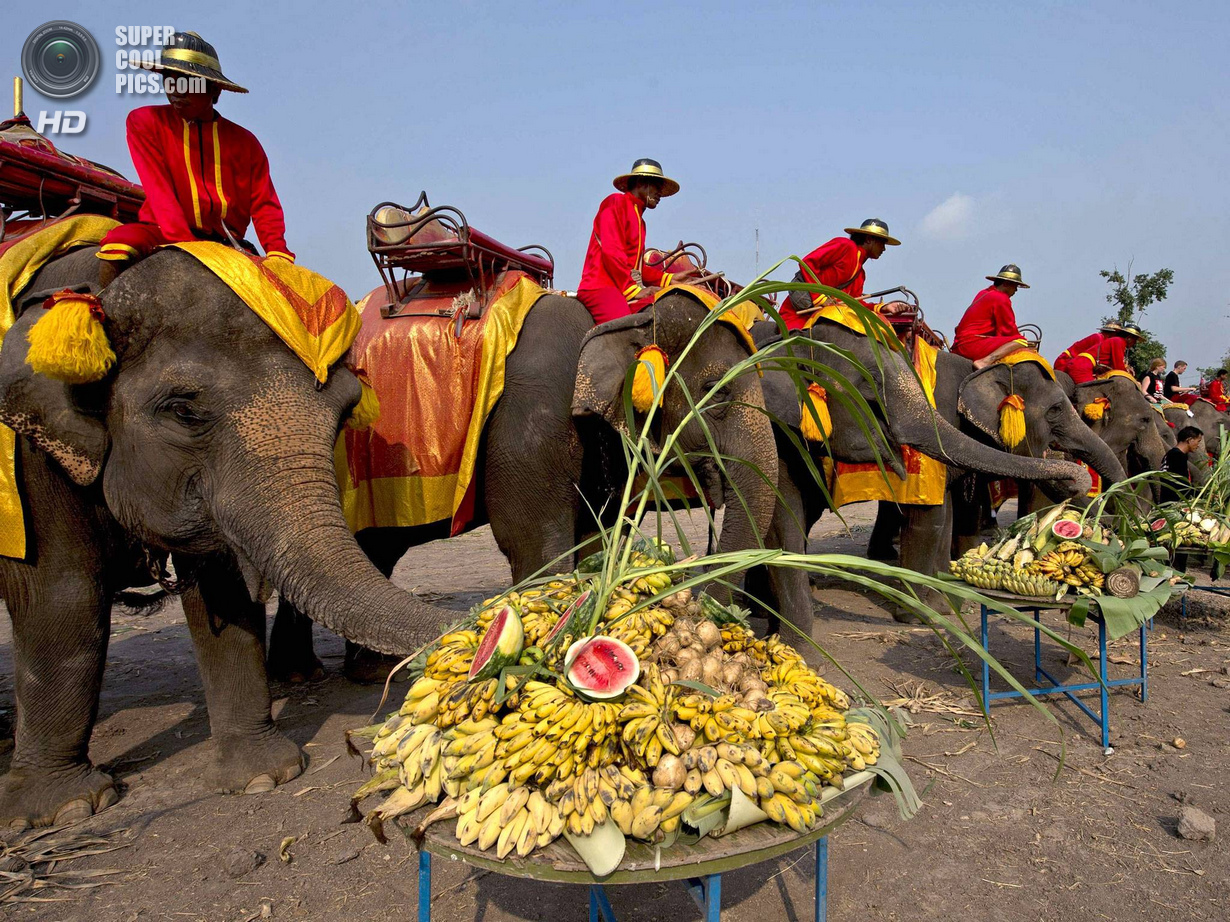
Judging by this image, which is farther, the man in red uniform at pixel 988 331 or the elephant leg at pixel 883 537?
the elephant leg at pixel 883 537

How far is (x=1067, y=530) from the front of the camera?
5.46m

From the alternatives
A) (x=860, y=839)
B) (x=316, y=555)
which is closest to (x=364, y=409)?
(x=316, y=555)

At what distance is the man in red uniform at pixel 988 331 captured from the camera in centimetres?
877

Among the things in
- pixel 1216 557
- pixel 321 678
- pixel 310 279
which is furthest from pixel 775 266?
pixel 1216 557

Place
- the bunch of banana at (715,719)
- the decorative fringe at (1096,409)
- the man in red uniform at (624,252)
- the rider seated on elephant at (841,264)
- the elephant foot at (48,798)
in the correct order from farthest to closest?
the decorative fringe at (1096,409)
the rider seated on elephant at (841,264)
the man in red uniform at (624,252)
the elephant foot at (48,798)
the bunch of banana at (715,719)

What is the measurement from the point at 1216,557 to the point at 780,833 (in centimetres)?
653

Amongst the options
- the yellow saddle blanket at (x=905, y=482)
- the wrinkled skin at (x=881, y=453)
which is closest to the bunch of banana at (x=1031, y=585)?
the wrinkled skin at (x=881, y=453)

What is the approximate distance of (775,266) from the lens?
2.36 meters

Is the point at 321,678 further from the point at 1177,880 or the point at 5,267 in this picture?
the point at 1177,880

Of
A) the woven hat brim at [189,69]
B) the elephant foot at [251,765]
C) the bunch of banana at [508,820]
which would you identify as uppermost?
the woven hat brim at [189,69]

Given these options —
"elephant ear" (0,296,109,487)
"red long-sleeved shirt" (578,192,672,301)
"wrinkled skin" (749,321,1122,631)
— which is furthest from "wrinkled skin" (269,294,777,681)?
"elephant ear" (0,296,109,487)

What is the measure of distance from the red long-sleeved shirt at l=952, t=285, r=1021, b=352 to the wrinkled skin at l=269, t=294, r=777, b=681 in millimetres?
4828

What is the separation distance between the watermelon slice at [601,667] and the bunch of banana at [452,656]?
0.34m

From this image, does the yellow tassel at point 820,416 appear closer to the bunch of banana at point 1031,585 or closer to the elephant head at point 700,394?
the elephant head at point 700,394
